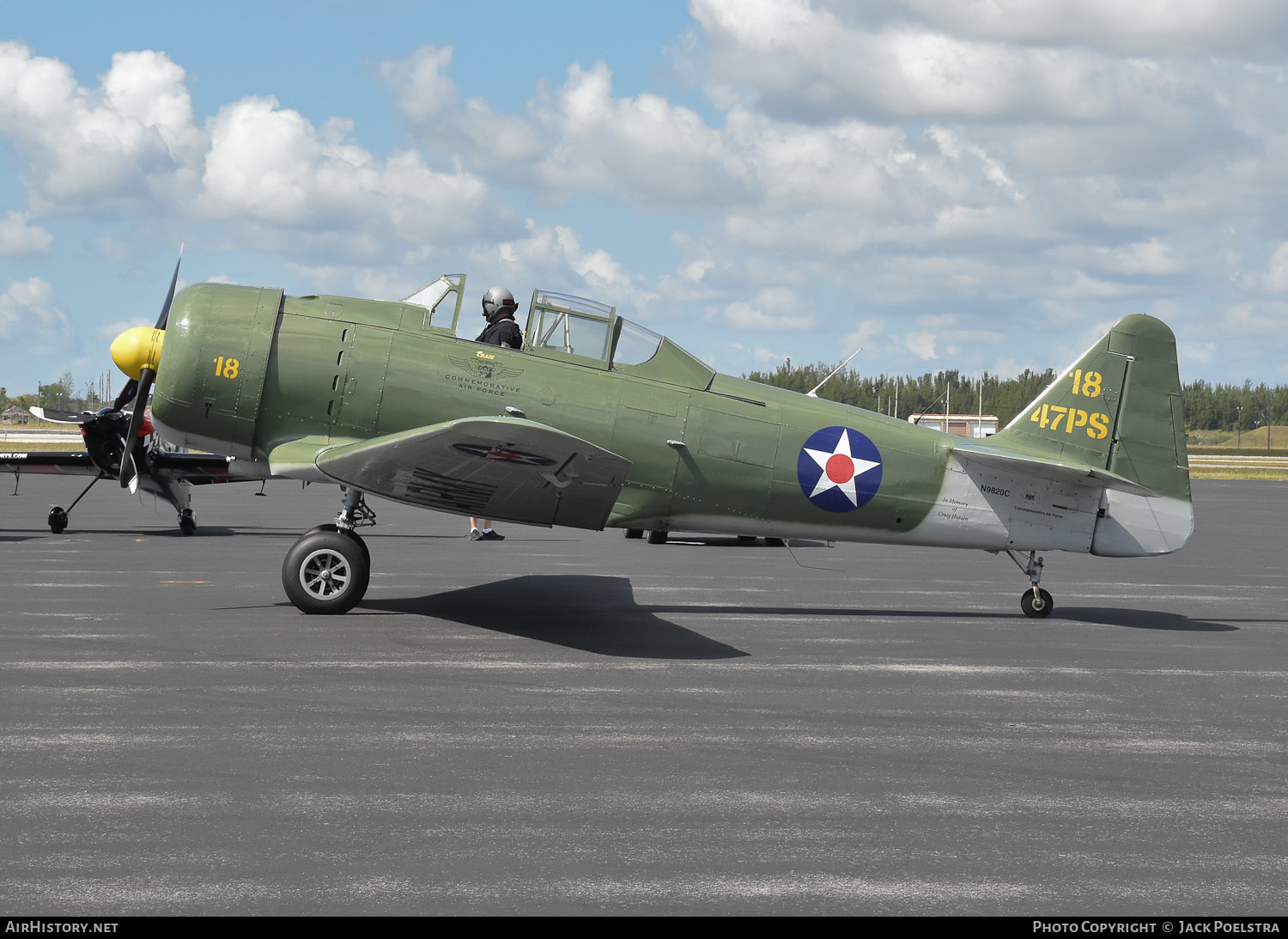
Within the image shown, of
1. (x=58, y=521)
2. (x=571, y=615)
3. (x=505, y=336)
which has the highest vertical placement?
(x=505, y=336)

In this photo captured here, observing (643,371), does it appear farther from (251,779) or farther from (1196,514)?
(1196,514)

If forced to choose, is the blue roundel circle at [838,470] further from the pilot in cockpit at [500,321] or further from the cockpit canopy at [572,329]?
the pilot in cockpit at [500,321]

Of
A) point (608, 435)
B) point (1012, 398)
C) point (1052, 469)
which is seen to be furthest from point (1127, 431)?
point (1012, 398)

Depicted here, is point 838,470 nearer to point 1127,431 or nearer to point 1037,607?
point 1037,607

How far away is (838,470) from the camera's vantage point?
34.5ft

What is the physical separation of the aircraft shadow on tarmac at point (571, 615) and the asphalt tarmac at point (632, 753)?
66 mm

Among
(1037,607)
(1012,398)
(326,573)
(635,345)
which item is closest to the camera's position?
(326,573)

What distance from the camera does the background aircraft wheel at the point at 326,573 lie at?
9.88 meters

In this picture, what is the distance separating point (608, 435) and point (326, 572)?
278cm

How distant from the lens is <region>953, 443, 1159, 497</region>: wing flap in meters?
10.5

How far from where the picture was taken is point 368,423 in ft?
32.8

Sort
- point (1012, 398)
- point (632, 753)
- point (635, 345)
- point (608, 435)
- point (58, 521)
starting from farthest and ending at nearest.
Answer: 1. point (1012, 398)
2. point (58, 521)
3. point (635, 345)
4. point (608, 435)
5. point (632, 753)

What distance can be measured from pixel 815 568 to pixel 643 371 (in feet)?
19.8
